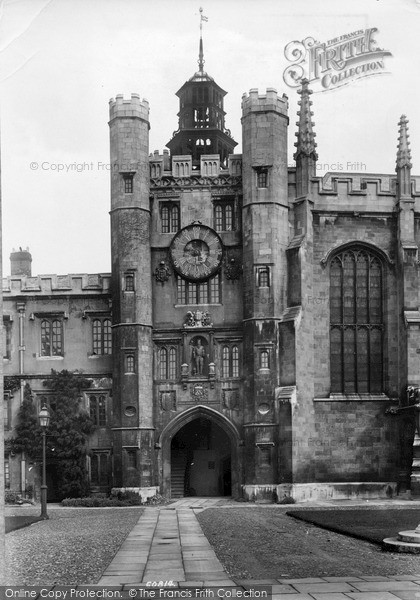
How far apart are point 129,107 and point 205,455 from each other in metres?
14.9

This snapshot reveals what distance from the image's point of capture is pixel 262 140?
1515 inches

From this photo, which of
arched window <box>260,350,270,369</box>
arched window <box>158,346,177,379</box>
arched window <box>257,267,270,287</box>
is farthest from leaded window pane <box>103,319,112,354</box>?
arched window <box>257,267,270,287</box>

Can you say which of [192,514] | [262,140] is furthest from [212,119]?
[192,514]

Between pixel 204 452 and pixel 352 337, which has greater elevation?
pixel 352 337

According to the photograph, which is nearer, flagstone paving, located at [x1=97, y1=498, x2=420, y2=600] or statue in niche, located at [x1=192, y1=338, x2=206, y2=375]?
flagstone paving, located at [x1=97, y1=498, x2=420, y2=600]

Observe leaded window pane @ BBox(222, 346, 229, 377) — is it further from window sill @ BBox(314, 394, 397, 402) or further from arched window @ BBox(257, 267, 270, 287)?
window sill @ BBox(314, 394, 397, 402)

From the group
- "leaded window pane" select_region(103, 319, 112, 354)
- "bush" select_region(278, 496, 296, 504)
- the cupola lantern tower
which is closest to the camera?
"bush" select_region(278, 496, 296, 504)

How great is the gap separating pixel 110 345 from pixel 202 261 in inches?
208

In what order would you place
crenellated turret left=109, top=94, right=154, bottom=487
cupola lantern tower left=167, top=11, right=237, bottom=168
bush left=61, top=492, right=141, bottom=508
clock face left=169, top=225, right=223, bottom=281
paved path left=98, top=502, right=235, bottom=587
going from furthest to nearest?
cupola lantern tower left=167, top=11, right=237, bottom=168
clock face left=169, top=225, right=223, bottom=281
crenellated turret left=109, top=94, right=154, bottom=487
bush left=61, top=492, right=141, bottom=508
paved path left=98, top=502, right=235, bottom=587

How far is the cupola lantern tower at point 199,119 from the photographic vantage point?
46.3 m

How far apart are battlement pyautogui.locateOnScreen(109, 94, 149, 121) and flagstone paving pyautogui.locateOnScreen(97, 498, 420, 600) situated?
21.5m

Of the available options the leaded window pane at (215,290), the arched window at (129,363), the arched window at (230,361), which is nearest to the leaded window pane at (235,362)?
the arched window at (230,361)

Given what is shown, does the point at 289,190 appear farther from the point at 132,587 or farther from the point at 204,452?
the point at 132,587

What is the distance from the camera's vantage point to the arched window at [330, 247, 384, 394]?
126 ft
